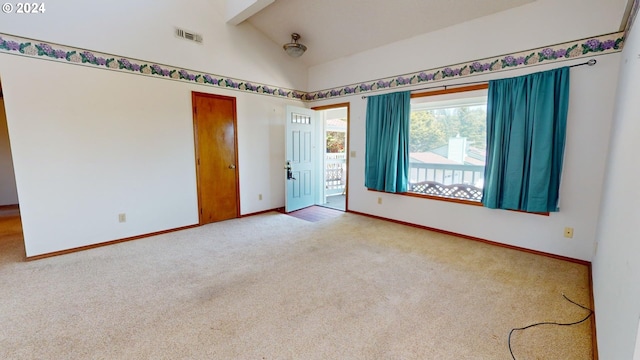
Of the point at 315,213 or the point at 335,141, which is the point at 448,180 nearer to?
the point at 315,213

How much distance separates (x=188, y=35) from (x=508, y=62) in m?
4.17

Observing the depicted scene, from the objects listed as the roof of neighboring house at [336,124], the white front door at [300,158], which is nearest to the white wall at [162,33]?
the white front door at [300,158]

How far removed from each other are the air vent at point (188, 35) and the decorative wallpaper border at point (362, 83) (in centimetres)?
45

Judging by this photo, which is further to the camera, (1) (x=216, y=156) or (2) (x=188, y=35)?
(1) (x=216, y=156)

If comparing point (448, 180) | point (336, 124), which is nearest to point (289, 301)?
point (448, 180)

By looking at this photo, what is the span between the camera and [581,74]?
9.07 ft

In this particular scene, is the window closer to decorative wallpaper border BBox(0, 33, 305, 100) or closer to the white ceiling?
the white ceiling

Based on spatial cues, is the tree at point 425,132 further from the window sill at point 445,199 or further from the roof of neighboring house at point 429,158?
the window sill at point 445,199

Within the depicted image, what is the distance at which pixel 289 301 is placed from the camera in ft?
7.24

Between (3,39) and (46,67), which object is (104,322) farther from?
(3,39)

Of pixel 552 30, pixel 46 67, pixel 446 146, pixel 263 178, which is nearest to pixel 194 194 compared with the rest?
pixel 263 178

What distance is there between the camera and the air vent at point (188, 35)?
3738 mm

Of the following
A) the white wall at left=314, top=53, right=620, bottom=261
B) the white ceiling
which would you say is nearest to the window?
the white wall at left=314, top=53, right=620, bottom=261

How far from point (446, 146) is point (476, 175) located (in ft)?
1.98
